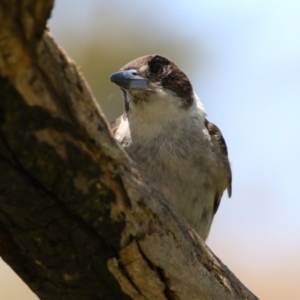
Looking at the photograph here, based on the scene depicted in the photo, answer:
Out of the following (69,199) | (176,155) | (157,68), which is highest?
(157,68)

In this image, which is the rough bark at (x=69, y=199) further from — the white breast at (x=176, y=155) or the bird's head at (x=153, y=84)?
the bird's head at (x=153, y=84)

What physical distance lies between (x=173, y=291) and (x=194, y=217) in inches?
56.0

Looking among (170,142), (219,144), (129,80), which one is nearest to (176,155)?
(170,142)

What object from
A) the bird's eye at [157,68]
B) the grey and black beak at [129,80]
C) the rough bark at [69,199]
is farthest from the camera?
the bird's eye at [157,68]

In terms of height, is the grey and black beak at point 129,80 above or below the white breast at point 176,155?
above

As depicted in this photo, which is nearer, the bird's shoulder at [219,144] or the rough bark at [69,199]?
the rough bark at [69,199]

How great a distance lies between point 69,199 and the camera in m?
2.35

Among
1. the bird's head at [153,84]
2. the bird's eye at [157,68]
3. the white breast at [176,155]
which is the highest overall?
the bird's eye at [157,68]

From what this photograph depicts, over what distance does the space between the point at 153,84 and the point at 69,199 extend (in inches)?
78.2

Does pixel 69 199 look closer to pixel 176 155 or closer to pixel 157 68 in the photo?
pixel 176 155

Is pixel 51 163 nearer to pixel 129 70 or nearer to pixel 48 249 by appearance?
pixel 48 249

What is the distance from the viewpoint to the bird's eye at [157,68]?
4.33 metres

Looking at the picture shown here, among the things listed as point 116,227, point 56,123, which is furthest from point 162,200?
point 56,123

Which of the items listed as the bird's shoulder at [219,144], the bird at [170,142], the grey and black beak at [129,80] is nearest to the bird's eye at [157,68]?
the bird at [170,142]
